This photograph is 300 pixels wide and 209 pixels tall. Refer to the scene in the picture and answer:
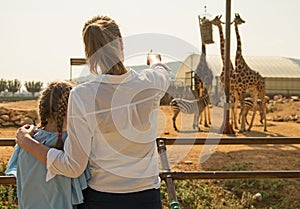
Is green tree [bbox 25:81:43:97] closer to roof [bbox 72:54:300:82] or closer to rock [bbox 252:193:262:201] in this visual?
roof [bbox 72:54:300:82]

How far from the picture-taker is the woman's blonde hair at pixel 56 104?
1983mm

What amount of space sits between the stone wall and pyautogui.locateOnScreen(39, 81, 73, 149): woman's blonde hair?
433 inches

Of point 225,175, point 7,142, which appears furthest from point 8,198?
point 225,175

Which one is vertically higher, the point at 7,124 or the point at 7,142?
the point at 7,142

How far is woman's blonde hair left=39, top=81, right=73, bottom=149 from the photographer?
1.98 meters

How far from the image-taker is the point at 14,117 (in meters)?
13.4

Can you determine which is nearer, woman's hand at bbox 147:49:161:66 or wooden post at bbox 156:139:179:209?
woman's hand at bbox 147:49:161:66

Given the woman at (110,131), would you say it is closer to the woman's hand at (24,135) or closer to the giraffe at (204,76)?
the woman's hand at (24,135)

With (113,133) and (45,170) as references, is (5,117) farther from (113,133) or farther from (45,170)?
(113,133)

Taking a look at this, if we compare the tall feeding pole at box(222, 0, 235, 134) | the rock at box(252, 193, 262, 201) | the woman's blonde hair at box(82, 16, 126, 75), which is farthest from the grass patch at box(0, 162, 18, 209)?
the tall feeding pole at box(222, 0, 235, 134)

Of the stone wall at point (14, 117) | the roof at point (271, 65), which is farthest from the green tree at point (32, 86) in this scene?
the stone wall at point (14, 117)

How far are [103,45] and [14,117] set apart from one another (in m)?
12.0

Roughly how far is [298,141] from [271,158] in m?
4.64

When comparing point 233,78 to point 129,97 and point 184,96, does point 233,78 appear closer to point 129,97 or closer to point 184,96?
point 184,96
